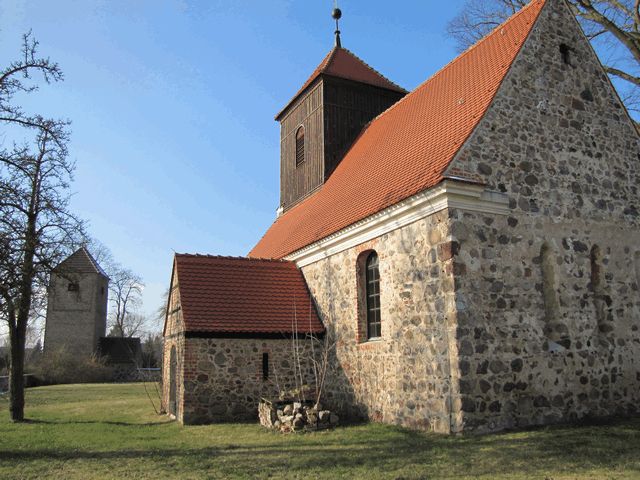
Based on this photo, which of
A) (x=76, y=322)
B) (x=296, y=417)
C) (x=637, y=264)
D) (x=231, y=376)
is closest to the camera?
(x=296, y=417)

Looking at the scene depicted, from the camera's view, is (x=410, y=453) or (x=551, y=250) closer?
(x=410, y=453)

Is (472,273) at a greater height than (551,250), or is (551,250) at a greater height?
(551,250)

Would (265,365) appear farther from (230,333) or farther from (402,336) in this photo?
(402,336)

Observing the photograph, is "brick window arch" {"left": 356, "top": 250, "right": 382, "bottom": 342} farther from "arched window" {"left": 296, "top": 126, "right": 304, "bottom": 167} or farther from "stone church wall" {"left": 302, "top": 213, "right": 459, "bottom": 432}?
"arched window" {"left": 296, "top": 126, "right": 304, "bottom": 167}

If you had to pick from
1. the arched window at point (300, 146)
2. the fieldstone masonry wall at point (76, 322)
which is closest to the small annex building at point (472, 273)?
the arched window at point (300, 146)

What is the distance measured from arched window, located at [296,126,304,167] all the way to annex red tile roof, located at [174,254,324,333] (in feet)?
20.0

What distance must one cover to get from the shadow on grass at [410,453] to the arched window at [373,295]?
2490 millimetres

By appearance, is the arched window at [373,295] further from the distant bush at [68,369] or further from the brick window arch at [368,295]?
the distant bush at [68,369]

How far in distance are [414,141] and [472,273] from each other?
434 centimetres

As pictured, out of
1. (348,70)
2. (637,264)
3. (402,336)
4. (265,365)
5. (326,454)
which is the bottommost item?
(326,454)

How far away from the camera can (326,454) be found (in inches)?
330

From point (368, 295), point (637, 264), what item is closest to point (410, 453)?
point (368, 295)

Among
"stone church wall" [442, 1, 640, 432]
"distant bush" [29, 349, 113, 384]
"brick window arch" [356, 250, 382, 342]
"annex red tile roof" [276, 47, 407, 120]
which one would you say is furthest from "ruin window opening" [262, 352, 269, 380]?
"distant bush" [29, 349, 113, 384]

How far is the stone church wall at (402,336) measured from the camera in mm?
9523
